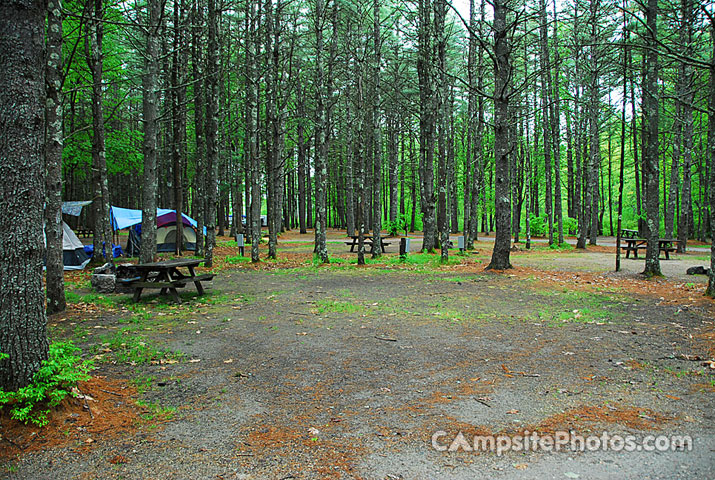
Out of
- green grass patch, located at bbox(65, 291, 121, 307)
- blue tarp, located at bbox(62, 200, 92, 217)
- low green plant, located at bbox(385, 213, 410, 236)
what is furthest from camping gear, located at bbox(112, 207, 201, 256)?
low green plant, located at bbox(385, 213, 410, 236)

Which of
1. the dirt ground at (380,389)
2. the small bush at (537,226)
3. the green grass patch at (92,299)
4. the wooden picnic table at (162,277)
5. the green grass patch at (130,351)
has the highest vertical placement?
the small bush at (537,226)

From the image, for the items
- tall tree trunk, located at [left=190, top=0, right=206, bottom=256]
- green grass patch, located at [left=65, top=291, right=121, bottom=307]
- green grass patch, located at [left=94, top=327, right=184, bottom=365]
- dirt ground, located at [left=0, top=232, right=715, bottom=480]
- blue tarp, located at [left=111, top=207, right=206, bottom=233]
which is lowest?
dirt ground, located at [left=0, top=232, right=715, bottom=480]

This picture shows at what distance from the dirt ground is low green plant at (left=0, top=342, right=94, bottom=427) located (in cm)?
10

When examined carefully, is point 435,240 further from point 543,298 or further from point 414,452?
point 414,452

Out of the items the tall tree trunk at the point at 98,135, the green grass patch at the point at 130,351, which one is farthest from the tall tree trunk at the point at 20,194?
the tall tree trunk at the point at 98,135

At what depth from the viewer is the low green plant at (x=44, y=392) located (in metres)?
3.13

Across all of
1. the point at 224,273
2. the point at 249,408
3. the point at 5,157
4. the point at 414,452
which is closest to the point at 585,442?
the point at 414,452

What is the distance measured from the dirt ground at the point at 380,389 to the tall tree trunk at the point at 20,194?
2.01 ft

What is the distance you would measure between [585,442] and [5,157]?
4.79 metres

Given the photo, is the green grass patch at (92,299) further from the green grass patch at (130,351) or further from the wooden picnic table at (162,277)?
the green grass patch at (130,351)

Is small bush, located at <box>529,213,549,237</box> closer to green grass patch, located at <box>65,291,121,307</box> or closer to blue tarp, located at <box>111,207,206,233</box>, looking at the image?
blue tarp, located at <box>111,207,206,233</box>

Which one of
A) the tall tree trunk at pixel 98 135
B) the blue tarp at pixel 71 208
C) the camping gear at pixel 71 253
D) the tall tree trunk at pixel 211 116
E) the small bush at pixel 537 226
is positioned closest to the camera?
the tall tree trunk at pixel 98 135

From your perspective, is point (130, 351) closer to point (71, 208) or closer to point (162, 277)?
point (162, 277)

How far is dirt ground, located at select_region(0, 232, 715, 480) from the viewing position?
276 centimetres
